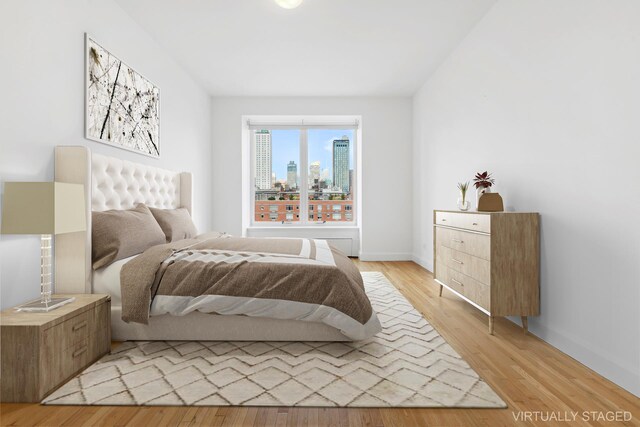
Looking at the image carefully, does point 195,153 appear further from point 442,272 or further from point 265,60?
point 442,272

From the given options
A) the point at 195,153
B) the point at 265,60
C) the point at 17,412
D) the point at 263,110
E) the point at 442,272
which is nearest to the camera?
Answer: the point at 17,412

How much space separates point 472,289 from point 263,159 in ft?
14.3

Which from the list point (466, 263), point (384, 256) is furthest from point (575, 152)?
point (384, 256)

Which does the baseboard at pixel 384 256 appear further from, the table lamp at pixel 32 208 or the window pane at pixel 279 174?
the table lamp at pixel 32 208

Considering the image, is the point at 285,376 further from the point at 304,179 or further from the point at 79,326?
the point at 304,179

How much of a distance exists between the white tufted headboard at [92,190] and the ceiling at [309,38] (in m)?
1.43

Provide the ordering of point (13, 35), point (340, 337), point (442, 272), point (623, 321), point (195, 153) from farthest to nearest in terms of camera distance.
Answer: point (195, 153), point (442, 272), point (340, 337), point (13, 35), point (623, 321)

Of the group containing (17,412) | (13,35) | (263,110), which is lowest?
(17,412)

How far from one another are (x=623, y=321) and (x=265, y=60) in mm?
4048

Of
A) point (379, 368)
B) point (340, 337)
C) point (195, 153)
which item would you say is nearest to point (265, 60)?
point (195, 153)

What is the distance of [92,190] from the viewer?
2520mm

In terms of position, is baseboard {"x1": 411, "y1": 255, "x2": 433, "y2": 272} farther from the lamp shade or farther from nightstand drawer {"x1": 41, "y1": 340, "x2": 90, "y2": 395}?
the lamp shade

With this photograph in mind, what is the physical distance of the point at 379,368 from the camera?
6.34 ft

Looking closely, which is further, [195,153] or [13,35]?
[195,153]
